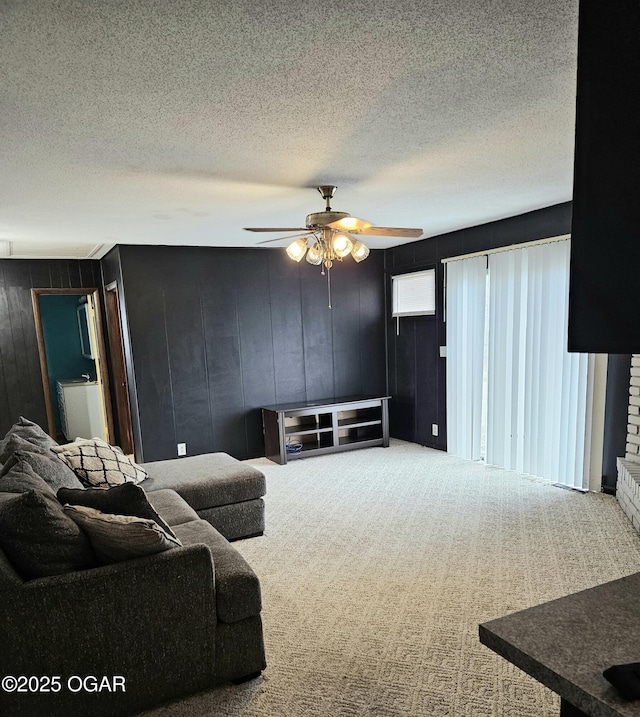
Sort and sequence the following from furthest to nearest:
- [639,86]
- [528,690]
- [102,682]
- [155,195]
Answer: [155,195], [528,690], [102,682], [639,86]

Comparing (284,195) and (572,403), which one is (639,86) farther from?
(572,403)

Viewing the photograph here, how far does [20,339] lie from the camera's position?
586cm

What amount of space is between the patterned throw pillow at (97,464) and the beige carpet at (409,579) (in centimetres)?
99

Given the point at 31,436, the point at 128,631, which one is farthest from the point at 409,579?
the point at 31,436

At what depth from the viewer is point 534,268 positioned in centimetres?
429

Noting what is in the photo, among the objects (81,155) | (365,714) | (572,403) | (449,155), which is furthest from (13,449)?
(572,403)

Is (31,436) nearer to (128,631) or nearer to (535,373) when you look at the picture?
(128,631)

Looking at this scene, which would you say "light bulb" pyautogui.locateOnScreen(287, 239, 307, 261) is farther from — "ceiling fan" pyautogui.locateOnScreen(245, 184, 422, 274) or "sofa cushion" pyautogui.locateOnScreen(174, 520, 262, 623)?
"sofa cushion" pyautogui.locateOnScreen(174, 520, 262, 623)

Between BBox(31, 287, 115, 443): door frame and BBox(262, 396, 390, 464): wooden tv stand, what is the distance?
2168mm

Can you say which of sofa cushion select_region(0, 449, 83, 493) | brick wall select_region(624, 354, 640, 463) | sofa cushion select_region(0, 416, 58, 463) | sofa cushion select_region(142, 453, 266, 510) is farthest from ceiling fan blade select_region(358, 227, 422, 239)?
sofa cushion select_region(0, 416, 58, 463)

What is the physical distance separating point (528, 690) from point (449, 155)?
8.42 feet

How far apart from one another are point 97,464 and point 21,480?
0.91 m

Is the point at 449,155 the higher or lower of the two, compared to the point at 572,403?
higher

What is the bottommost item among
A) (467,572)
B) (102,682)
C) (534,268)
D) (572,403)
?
(467,572)
